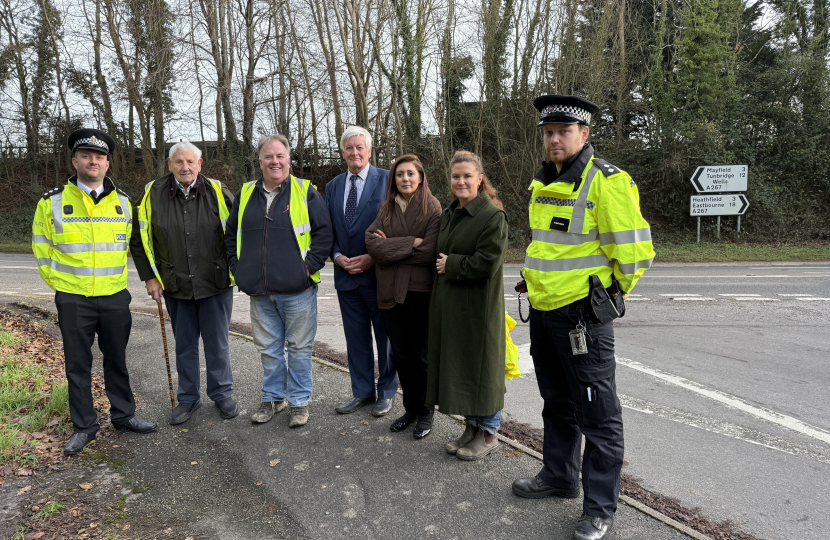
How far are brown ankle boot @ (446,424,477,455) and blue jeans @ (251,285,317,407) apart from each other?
4.35 feet

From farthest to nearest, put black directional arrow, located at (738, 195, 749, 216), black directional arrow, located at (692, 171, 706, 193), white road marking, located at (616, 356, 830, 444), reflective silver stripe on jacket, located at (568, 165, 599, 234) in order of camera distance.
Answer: black directional arrow, located at (692, 171, 706, 193)
black directional arrow, located at (738, 195, 749, 216)
white road marking, located at (616, 356, 830, 444)
reflective silver stripe on jacket, located at (568, 165, 599, 234)

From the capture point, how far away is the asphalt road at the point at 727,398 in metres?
3.36

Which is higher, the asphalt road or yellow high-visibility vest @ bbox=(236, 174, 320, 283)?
yellow high-visibility vest @ bbox=(236, 174, 320, 283)

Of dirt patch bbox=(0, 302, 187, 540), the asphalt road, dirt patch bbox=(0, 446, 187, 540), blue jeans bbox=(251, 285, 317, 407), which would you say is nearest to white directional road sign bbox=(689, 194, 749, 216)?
the asphalt road

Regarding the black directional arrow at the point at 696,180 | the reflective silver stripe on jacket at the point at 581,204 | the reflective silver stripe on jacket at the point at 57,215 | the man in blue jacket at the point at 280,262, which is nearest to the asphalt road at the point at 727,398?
the reflective silver stripe on jacket at the point at 581,204

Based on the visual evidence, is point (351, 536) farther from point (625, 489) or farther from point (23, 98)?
point (23, 98)

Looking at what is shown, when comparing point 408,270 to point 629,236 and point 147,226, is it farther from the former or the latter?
point 147,226

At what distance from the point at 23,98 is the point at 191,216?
27282 millimetres

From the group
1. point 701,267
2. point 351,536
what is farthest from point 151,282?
point 701,267

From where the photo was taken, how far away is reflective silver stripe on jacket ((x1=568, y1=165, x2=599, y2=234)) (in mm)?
2889

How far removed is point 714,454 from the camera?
12.9 ft

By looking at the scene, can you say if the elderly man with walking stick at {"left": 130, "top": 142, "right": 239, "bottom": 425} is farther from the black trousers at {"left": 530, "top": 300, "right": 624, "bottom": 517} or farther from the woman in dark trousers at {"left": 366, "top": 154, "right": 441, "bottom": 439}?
the black trousers at {"left": 530, "top": 300, "right": 624, "bottom": 517}

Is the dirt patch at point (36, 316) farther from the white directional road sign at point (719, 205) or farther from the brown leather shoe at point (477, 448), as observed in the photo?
the white directional road sign at point (719, 205)

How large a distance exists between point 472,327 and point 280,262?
1679 millimetres
